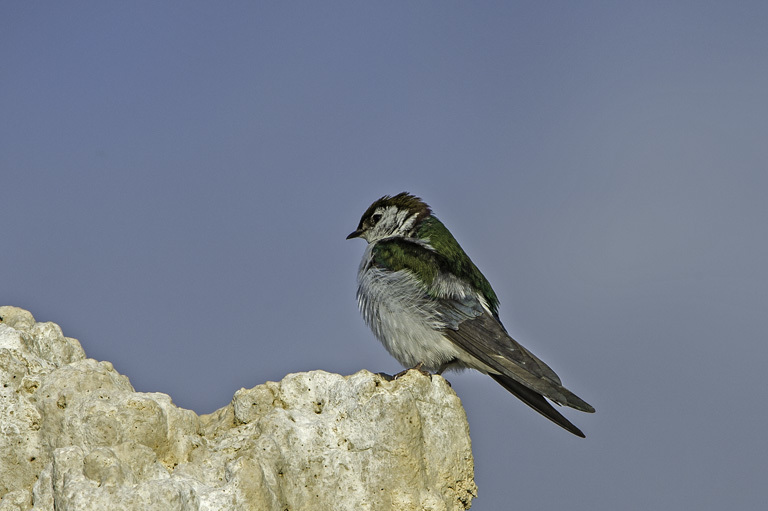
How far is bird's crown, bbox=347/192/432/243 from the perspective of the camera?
40.2ft

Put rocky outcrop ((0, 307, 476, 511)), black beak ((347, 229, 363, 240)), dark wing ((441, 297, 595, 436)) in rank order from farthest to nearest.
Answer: black beak ((347, 229, 363, 240))
dark wing ((441, 297, 595, 436))
rocky outcrop ((0, 307, 476, 511))

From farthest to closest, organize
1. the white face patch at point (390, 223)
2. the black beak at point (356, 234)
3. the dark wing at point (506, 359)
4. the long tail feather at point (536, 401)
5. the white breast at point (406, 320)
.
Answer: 1. the black beak at point (356, 234)
2. the white face patch at point (390, 223)
3. the white breast at point (406, 320)
4. the long tail feather at point (536, 401)
5. the dark wing at point (506, 359)

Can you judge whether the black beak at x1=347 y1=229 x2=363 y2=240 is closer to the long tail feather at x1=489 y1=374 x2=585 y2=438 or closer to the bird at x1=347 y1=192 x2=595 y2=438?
the bird at x1=347 y1=192 x2=595 y2=438

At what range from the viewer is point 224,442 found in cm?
702

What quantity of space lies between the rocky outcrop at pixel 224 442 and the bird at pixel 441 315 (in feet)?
7.57

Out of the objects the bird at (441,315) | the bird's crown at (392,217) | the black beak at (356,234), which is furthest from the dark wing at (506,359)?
the black beak at (356,234)

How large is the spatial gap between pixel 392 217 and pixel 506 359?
3115mm

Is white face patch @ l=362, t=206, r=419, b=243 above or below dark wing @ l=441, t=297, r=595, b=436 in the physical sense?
above

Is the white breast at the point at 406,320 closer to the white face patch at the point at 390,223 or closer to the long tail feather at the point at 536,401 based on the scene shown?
the long tail feather at the point at 536,401

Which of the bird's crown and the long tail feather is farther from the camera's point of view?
the bird's crown

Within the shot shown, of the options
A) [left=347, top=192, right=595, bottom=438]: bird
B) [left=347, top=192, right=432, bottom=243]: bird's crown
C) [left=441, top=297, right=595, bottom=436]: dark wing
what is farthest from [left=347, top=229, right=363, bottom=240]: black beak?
[left=441, top=297, right=595, bottom=436]: dark wing

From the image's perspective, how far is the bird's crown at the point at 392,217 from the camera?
482 inches

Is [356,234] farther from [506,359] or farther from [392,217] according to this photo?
[506,359]

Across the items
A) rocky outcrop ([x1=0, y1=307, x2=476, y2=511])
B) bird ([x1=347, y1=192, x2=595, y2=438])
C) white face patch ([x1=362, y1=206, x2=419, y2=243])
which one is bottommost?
rocky outcrop ([x1=0, y1=307, x2=476, y2=511])
